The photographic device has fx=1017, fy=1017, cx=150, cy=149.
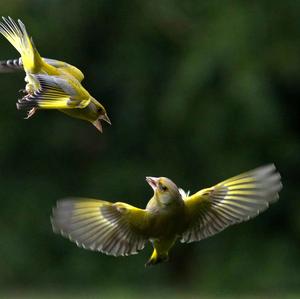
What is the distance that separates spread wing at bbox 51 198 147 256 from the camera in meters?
3.89

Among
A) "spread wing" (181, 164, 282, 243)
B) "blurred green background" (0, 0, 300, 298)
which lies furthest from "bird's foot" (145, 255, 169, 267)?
"blurred green background" (0, 0, 300, 298)

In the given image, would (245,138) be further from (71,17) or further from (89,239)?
(89,239)

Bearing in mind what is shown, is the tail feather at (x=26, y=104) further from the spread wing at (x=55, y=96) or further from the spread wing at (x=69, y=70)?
the spread wing at (x=69, y=70)

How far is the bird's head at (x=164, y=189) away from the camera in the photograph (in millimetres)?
3914

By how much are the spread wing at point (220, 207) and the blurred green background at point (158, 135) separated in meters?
8.41

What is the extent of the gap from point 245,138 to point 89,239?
9799mm

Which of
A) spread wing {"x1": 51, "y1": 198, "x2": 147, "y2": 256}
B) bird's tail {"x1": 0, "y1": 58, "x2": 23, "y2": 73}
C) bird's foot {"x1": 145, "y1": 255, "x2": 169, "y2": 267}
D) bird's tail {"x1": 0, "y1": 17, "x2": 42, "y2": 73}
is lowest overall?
bird's foot {"x1": 145, "y1": 255, "x2": 169, "y2": 267}

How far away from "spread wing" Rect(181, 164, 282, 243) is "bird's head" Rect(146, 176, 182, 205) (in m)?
0.23

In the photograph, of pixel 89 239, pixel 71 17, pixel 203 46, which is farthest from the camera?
pixel 71 17

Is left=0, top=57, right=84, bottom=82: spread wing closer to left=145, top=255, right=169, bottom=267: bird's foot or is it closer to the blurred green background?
left=145, top=255, right=169, bottom=267: bird's foot

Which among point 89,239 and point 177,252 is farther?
point 177,252

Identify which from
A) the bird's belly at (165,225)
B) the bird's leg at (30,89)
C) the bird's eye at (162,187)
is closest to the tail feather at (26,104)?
the bird's leg at (30,89)

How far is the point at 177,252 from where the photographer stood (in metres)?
15.1

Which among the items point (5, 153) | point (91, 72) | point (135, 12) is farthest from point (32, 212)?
point (135, 12)
